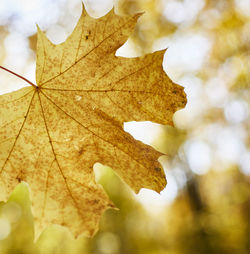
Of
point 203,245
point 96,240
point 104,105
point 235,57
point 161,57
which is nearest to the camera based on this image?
point 161,57

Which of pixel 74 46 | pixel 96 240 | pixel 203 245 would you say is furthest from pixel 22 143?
pixel 96 240

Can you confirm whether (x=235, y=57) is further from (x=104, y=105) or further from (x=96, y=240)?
(x=96, y=240)

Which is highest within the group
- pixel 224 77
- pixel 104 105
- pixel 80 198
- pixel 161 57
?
pixel 224 77

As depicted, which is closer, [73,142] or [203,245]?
[73,142]

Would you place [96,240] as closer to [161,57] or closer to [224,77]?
[224,77]

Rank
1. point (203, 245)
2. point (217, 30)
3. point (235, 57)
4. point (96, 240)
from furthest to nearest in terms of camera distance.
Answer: point (96, 240), point (203, 245), point (235, 57), point (217, 30)

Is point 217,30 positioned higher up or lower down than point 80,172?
higher up
